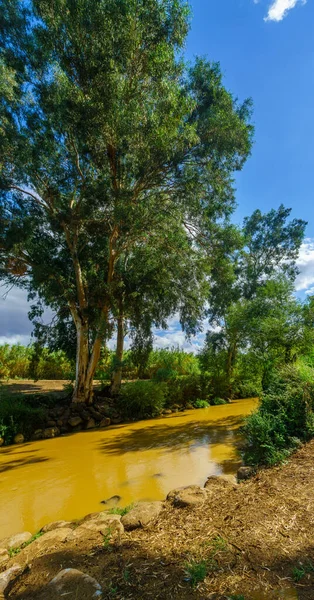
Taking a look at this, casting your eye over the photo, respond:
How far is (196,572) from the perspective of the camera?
209cm

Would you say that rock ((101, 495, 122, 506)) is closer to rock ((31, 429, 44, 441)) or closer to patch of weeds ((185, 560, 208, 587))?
patch of weeds ((185, 560, 208, 587))

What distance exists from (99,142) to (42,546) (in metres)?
8.67

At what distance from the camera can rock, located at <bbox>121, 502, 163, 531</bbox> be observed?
9.96 feet

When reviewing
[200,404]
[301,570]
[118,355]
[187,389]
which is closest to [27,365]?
[118,355]

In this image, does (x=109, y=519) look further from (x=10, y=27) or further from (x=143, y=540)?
(x=10, y=27)

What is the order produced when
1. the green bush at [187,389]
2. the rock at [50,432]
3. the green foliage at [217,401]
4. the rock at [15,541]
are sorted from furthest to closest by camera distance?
the green foliage at [217,401] < the green bush at [187,389] < the rock at [50,432] < the rock at [15,541]

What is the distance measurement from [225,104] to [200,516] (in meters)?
11.1

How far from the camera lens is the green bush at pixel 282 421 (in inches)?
195

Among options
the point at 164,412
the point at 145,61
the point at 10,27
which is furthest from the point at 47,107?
the point at 164,412

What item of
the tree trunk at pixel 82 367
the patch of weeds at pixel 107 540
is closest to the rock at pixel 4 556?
the patch of weeds at pixel 107 540

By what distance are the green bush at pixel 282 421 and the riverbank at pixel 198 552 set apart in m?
1.36

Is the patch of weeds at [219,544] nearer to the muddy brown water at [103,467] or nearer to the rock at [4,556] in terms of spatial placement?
the rock at [4,556]

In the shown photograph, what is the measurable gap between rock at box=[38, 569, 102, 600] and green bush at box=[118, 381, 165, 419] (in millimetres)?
9094

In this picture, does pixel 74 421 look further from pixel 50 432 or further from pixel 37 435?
pixel 37 435
